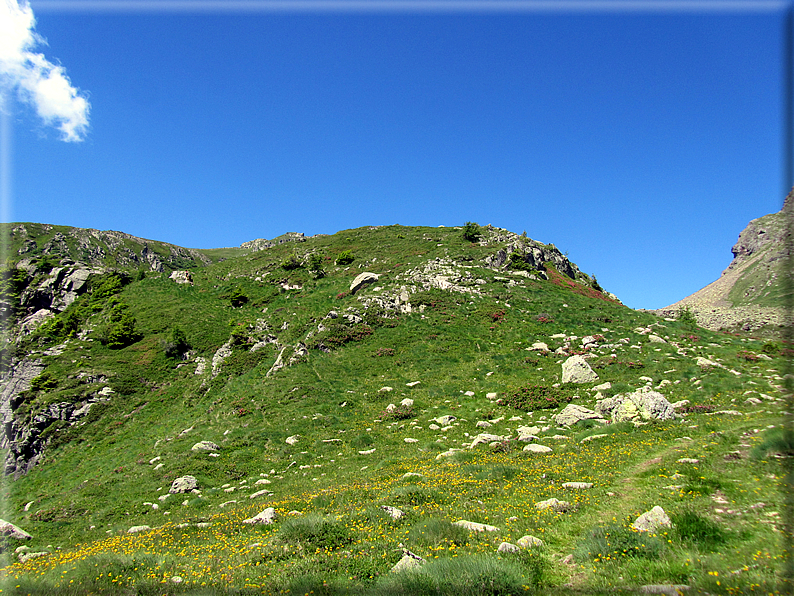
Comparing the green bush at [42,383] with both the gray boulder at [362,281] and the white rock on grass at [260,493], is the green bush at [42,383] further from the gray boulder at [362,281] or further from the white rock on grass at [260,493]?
the gray boulder at [362,281]

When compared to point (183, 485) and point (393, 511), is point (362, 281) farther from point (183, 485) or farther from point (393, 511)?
point (393, 511)

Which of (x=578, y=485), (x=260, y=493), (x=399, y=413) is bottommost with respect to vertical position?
(x=260, y=493)

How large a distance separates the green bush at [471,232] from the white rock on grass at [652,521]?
203 feet

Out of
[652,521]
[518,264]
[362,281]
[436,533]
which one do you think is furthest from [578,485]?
[518,264]

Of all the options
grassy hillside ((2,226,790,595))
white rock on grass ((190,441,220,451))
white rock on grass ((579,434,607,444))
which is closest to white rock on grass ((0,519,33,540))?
grassy hillside ((2,226,790,595))

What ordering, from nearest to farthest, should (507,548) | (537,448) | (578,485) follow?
(507,548), (578,485), (537,448)

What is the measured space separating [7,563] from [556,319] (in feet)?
135

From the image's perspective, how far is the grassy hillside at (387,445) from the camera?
755cm

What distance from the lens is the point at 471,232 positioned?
67.8 m

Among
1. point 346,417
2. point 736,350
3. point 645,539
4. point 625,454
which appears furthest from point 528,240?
point 645,539

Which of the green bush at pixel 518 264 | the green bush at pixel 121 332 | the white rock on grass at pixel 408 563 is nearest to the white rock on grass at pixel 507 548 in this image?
the white rock on grass at pixel 408 563

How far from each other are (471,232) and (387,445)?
53572 mm

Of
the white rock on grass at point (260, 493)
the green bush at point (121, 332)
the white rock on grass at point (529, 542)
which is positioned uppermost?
the green bush at point (121, 332)

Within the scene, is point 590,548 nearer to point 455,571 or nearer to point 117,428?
point 455,571
